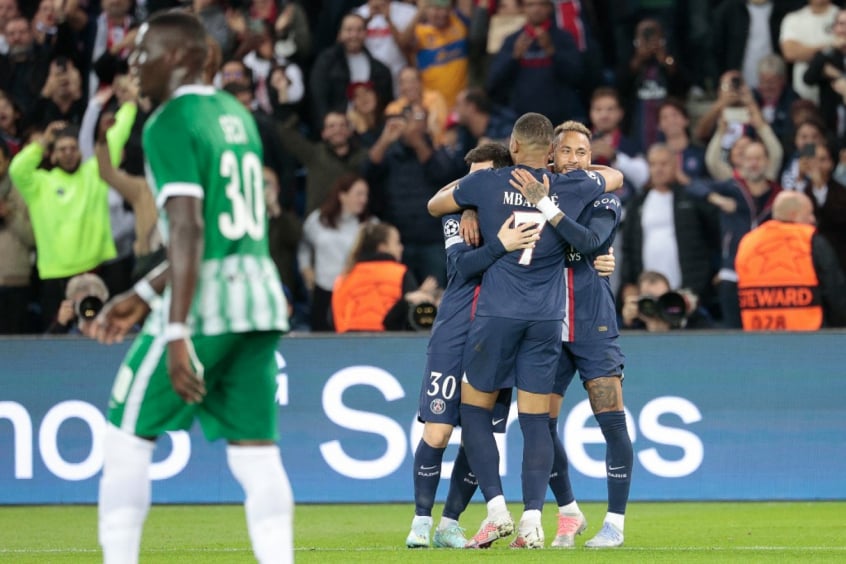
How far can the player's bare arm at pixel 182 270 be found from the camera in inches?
216

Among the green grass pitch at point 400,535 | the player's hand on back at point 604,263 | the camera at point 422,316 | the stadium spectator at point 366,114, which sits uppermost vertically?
the stadium spectator at point 366,114

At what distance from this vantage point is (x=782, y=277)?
42.8ft

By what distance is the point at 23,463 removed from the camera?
12148mm

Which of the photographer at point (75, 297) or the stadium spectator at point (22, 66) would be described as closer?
the photographer at point (75, 297)

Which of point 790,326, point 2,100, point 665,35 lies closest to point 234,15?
point 2,100

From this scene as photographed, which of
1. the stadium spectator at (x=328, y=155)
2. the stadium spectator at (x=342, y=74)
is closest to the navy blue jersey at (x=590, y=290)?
the stadium spectator at (x=328, y=155)

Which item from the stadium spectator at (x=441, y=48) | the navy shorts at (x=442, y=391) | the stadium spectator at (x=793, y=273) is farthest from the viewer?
the stadium spectator at (x=441, y=48)

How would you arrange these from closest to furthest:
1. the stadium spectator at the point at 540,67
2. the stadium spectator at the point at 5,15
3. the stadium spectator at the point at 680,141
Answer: the stadium spectator at the point at 680,141, the stadium spectator at the point at 540,67, the stadium spectator at the point at 5,15

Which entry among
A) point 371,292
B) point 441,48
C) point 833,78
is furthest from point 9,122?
point 833,78

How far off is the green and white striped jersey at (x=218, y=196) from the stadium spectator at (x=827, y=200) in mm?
9608

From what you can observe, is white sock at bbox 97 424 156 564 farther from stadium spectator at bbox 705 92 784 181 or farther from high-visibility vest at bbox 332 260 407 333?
stadium spectator at bbox 705 92 784 181

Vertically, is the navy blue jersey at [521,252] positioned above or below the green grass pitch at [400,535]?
above

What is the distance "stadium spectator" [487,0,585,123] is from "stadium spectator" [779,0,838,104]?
6.88ft

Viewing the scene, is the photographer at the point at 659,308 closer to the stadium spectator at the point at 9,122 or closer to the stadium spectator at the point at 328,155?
the stadium spectator at the point at 328,155
